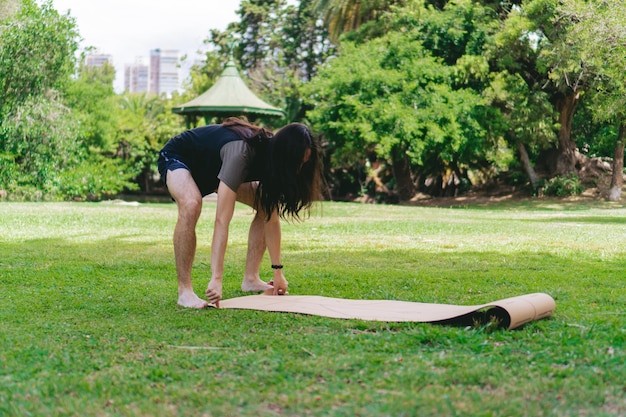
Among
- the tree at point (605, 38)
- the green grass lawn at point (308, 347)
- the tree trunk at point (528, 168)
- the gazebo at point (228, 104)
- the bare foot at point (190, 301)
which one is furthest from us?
the tree trunk at point (528, 168)

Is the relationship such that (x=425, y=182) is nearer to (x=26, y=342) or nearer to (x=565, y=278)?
(x=565, y=278)

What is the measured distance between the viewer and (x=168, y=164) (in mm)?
5598

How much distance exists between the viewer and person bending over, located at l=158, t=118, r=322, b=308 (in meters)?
5.23

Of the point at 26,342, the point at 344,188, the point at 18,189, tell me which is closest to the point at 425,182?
the point at 344,188

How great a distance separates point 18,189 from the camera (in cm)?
2555

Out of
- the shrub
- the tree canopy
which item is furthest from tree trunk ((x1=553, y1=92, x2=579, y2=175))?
the shrub

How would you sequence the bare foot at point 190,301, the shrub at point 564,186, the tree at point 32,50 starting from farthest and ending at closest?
the shrub at point 564,186, the tree at point 32,50, the bare foot at point 190,301

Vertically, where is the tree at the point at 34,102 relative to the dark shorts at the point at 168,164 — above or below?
above

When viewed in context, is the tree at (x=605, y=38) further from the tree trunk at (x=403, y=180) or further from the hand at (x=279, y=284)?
the hand at (x=279, y=284)

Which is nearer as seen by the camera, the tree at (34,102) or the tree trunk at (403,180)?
the tree at (34,102)

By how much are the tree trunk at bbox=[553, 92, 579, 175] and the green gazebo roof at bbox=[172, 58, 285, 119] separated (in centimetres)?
1033

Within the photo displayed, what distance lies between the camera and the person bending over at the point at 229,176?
5.23 metres

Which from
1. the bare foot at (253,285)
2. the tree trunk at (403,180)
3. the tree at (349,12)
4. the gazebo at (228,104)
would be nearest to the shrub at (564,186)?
the tree trunk at (403,180)

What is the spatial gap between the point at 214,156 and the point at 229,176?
299mm
